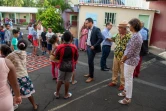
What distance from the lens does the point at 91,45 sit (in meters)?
4.82

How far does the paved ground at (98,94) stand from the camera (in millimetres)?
3652

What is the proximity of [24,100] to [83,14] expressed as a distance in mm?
7759

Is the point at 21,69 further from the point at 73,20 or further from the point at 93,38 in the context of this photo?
the point at 73,20

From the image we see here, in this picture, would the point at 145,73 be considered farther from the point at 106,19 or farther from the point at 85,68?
the point at 106,19

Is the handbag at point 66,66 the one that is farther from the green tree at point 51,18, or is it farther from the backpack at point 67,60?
the green tree at point 51,18

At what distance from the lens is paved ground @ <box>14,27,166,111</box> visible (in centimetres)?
365

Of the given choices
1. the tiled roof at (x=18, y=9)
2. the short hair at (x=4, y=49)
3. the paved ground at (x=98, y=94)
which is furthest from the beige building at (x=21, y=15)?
the short hair at (x=4, y=49)

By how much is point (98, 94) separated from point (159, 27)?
8.57m

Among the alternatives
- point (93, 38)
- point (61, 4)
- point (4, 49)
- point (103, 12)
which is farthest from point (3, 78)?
point (61, 4)

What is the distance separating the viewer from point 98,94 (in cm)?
427

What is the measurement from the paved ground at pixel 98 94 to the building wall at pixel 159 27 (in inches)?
210

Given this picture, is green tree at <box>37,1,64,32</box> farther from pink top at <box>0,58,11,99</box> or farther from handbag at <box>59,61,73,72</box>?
pink top at <box>0,58,11,99</box>

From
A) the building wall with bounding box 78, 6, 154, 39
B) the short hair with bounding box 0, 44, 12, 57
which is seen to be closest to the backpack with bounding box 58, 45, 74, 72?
the short hair with bounding box 0, 44, 12, 57

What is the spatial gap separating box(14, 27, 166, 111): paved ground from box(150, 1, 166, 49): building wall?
534cm
